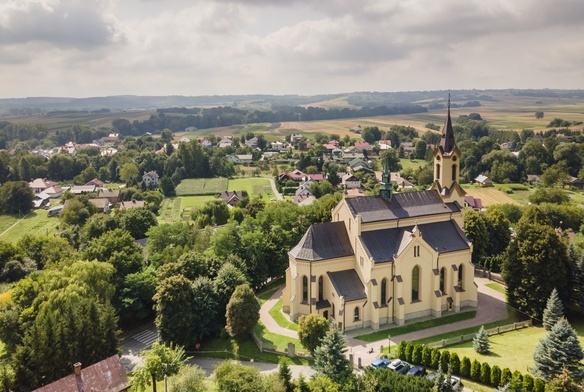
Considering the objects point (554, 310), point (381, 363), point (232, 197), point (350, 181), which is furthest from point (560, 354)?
point (350, 181)

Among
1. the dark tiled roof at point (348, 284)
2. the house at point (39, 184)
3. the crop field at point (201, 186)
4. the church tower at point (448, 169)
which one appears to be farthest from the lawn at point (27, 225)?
Result: the church tower at point (448, 169)

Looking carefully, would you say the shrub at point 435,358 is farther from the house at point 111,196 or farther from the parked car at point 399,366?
the house at point 111,196

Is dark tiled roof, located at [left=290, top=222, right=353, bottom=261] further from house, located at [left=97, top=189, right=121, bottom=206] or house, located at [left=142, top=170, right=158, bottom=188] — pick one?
house, located at [left=142, top=170, right=158, bottom=188]

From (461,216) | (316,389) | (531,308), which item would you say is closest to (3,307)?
(316,389)

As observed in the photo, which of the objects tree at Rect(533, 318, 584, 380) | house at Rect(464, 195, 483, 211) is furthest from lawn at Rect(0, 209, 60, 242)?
tree at Rect(533, 318, 584, 380)

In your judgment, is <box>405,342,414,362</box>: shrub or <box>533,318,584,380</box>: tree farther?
<box>405,342,414,362</box>: shrub

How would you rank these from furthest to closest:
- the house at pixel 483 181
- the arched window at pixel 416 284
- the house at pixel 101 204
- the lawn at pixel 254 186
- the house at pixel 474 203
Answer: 1. the house at pixel 483 181
2. the lawn at pixel 254 186
3. the house at pixel 101 204
4. the house at pixel 474 203
5. the arched window at pixel 416 284

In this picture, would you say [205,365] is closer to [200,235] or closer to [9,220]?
[200,235]
